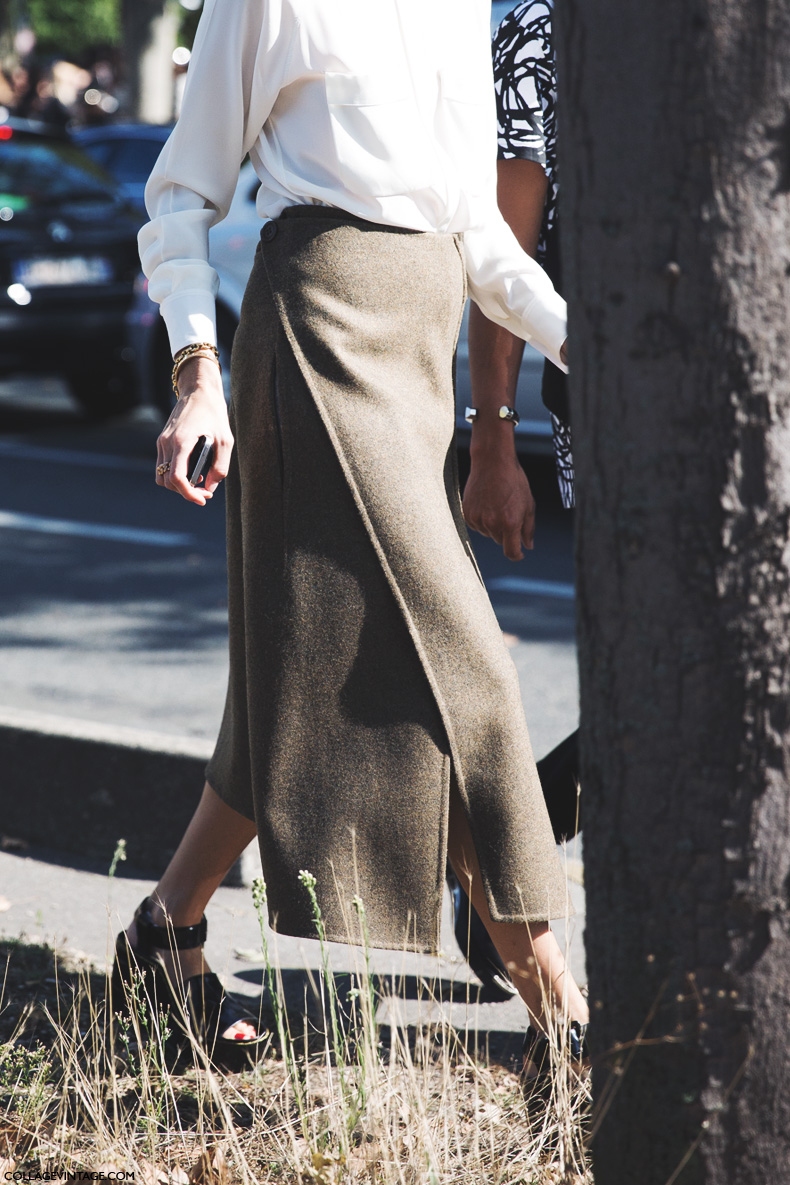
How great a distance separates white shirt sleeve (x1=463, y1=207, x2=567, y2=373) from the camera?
2.18 metres

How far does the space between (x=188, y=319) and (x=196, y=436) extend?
224 mm

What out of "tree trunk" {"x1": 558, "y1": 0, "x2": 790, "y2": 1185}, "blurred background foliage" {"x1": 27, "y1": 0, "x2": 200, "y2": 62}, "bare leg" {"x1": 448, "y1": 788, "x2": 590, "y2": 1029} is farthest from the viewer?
"blurred background foliage" {"x1": 27, "y1": 0, "x2": 200, "y2": 62}

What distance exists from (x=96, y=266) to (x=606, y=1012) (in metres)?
9.11

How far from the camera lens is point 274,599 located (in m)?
2.04

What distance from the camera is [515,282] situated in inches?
87.2

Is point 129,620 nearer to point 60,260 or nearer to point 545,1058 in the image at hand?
point 545,1058

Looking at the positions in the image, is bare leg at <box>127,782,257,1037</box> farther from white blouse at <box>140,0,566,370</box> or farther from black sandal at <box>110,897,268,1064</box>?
white blouse at <box>140,0,566,370</box>

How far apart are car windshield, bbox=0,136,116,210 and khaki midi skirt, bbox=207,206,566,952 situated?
27.0ft

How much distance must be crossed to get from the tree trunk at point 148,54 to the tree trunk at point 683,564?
891 inches

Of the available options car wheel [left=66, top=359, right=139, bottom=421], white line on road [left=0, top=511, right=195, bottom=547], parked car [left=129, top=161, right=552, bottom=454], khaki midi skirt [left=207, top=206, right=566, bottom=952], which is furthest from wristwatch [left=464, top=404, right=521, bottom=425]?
car wheel [left=66, top=359, right=139, bottom=421]

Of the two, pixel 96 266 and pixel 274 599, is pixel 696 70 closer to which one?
pixel 274 599

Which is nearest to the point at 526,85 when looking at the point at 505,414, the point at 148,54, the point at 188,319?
the point at 505,414

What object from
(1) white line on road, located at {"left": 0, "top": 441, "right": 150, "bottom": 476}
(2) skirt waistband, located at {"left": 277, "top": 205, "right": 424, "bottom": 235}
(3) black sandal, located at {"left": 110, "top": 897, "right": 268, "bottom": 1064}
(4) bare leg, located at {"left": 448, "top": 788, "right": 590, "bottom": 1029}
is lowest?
(1) white line on road, located at {"left": 0, "top": 441, "right": 150, "bottom": 476}

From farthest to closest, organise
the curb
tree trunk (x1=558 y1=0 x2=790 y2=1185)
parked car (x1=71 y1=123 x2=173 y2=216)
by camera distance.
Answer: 1. parked car (x1=71 y1=123 x2=173 y2=216)
2. the curb
3. tree trunk (x1=558 y1=0 x2=790 y2=1185)
